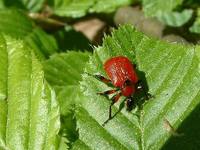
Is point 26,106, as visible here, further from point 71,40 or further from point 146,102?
point 71,40

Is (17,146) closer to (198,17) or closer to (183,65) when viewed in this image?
(183,65)

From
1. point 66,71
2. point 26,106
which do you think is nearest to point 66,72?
point 66,71

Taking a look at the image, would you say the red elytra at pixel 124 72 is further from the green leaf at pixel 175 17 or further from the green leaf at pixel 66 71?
the green leaf at pixel 175 17

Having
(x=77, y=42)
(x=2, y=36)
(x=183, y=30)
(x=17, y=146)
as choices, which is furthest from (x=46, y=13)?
(x=17, y=146)

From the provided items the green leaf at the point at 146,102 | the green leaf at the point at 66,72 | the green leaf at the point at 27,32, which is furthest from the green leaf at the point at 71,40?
the green leaf at the point at 146,102

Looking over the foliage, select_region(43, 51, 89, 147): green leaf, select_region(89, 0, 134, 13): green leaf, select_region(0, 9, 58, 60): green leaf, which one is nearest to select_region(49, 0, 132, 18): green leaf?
select_region(89, 0, 134, 13): green leaf
